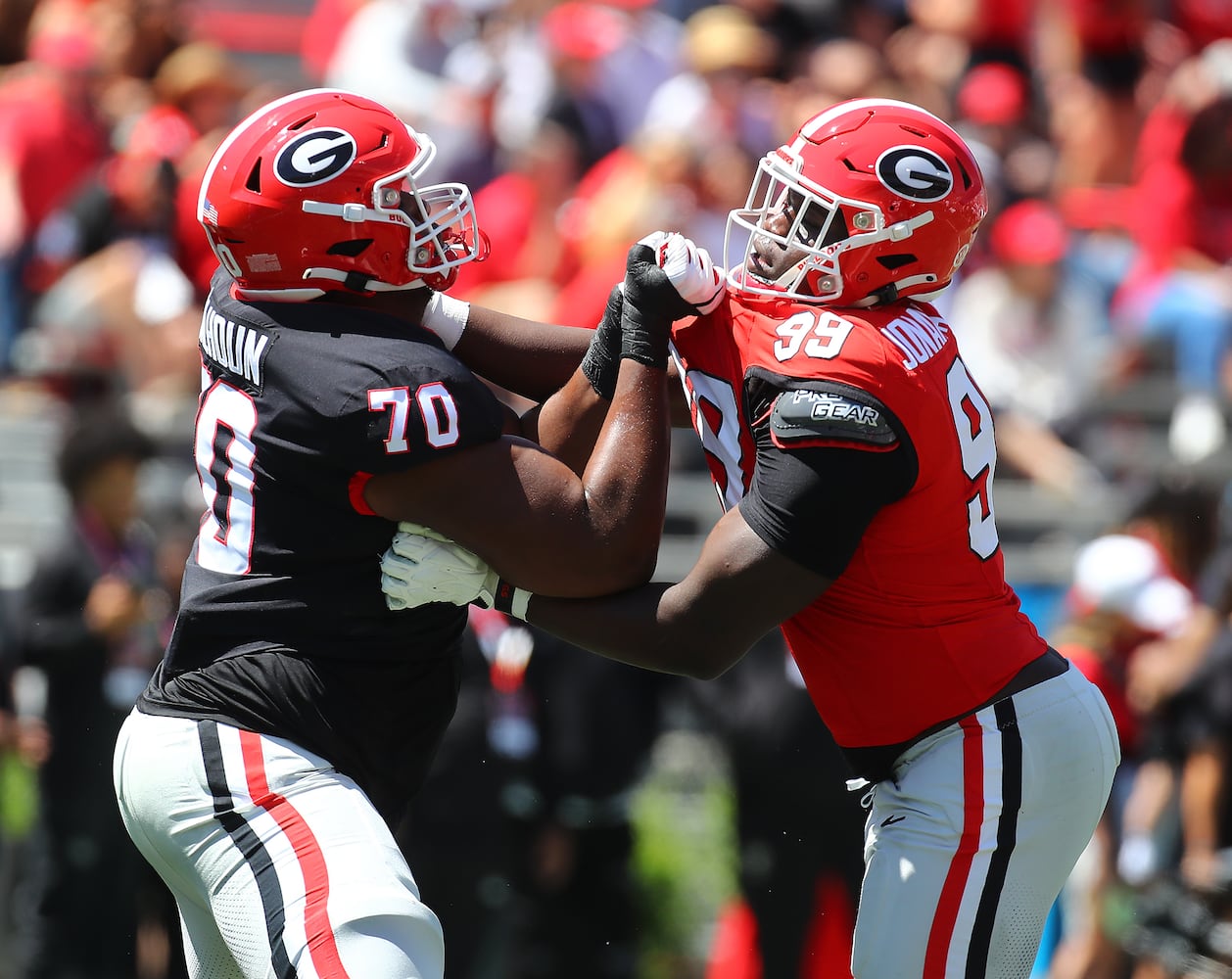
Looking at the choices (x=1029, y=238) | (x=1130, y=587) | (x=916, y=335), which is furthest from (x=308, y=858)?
(x=1029, y=238)

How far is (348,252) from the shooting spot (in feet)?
11.6

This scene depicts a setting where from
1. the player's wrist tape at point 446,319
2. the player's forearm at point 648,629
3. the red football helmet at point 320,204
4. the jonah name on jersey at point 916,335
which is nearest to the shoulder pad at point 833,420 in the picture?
the jonah name on jersey at point 916,335

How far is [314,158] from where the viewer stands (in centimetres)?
348

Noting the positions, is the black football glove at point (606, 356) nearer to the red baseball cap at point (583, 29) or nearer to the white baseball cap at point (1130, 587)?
the white baseball cap at point (1130, 587)

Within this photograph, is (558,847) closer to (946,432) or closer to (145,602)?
(145,602)

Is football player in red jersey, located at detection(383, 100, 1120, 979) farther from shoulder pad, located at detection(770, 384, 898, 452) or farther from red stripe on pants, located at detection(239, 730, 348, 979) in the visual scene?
red stripe on pants, located at detection(239, 730, 348, 979)

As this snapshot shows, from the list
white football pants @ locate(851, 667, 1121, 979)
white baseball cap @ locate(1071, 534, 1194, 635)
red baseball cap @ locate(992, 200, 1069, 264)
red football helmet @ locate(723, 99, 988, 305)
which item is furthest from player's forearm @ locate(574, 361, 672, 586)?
red baseball cap @ locate(992, 200, 1069, 264)

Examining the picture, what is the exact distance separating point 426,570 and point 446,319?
80 cm

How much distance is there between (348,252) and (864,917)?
166cm

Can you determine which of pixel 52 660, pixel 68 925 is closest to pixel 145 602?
pixel 52 660

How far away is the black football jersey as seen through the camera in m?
3.34

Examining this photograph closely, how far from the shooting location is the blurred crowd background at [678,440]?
6508 mm

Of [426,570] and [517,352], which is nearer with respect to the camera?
[426,570]

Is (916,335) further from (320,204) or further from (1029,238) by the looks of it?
(1029,238)
